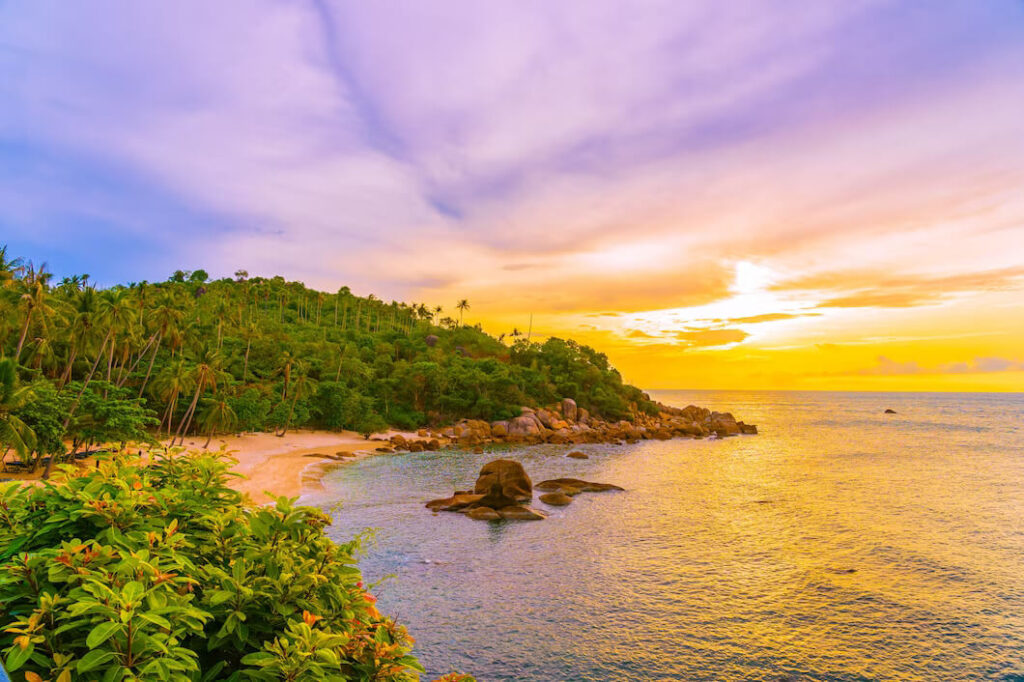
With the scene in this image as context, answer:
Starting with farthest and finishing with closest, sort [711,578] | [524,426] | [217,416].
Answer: [524,426], [217,416], [711,578]

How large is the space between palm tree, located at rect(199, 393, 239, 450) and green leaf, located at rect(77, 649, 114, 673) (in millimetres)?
59432

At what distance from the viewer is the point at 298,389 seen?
67562 millimetres

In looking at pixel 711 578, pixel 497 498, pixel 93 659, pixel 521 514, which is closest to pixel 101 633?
pixel 93 659

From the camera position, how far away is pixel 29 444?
31484 mm

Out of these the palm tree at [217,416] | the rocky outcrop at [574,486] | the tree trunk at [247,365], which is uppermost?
the tree trunk at [247,365]

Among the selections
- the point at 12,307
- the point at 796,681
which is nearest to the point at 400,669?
the point at 796,681

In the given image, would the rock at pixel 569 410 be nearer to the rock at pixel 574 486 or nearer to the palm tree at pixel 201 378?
the rock at pixel 574 486

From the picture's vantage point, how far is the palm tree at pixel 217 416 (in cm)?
5575

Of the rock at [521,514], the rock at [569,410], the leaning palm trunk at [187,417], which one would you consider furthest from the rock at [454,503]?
the rock at [569,410]

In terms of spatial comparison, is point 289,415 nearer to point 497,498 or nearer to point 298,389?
point 298,389

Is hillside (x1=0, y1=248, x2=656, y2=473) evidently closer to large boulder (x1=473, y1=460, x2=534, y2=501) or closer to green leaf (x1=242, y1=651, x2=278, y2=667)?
large boulder (x1=473, y1=460, x2=534, y2=501)

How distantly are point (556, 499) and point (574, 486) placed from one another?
184 inches

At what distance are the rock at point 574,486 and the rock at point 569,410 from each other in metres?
49.7

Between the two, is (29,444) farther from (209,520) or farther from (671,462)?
(671,462)
